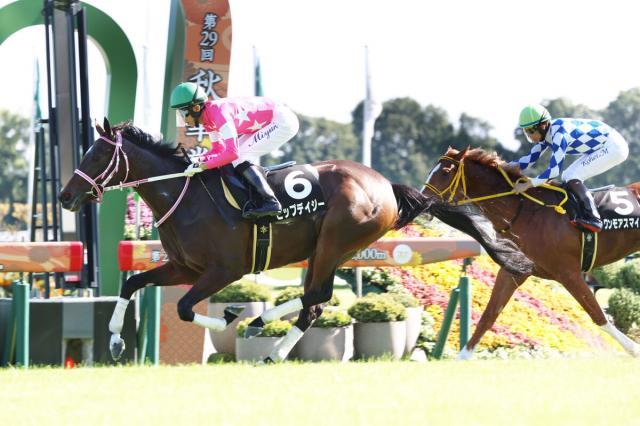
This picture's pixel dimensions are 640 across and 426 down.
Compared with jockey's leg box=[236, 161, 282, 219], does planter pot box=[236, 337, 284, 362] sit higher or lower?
lower

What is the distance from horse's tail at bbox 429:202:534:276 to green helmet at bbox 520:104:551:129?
2.78 ft

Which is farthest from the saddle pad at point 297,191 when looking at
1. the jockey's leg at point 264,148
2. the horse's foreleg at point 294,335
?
the horse's foreleg at point 294,335

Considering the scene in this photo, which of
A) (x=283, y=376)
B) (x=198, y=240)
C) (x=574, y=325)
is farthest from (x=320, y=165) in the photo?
(x=574, y=325)

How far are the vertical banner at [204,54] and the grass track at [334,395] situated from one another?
4711mm

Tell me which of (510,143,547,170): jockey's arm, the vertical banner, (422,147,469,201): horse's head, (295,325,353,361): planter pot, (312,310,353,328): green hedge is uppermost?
the vertical banner

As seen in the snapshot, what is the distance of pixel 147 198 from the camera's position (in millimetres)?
7324

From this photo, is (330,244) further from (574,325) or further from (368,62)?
(368,62)

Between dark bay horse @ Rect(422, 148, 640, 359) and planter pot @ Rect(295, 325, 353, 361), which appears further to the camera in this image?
planter pot @ Rect(295, 325, 353, 361)

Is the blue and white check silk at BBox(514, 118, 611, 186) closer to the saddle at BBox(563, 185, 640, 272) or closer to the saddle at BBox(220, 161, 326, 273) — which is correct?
the saddle at BBox(563, 185, 640, 272)

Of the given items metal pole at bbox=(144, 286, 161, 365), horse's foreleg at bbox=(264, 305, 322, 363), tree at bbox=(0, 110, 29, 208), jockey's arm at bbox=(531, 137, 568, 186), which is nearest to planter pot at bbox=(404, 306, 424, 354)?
horse's foreleg at bbox=(264, 305, 322, 363)

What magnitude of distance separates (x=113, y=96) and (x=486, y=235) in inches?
Answer: 198

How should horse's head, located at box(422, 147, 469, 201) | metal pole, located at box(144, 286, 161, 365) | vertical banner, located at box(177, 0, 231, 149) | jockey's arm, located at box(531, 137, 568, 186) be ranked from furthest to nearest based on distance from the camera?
vertical banner, located at box(177, 0, 231, 149), metal pole, located at box(144, 286, 161, 365), horse's head, located at box(422, 147, 469, 201), jockey's arm, located at box(531, 137, 568, 186)

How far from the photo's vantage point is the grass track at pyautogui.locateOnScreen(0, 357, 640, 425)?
471 centimetres

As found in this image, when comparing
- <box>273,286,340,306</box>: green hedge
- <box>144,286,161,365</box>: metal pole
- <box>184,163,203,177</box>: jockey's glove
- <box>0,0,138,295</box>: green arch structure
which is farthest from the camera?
<box>0,0,138,295</box>: green arch structure
